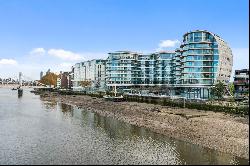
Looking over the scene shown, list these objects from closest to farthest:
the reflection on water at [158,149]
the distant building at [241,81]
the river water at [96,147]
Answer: the river water at [96,147]
the reflection on water at [158,149]
the distant building at [241,81]

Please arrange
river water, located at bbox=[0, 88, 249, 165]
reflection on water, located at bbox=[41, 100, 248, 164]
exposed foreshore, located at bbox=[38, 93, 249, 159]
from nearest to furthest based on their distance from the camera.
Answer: river water, located at bbox=[0, 88, 249, 165] < reflection on water, located at bbox=[41, 100, 248, 164] < exposed foreshore, located at bbox=[38, 93, 249, 159]

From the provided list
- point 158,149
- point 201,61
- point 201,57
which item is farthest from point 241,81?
point 158,149

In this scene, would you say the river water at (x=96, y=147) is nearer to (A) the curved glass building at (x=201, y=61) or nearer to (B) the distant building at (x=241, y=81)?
(A) the curved glass building at (x=201, y=61)

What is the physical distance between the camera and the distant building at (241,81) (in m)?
142

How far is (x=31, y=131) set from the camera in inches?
2525

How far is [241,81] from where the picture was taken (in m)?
145

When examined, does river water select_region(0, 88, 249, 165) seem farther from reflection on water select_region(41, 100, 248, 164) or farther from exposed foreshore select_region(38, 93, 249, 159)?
exposed foreshore select_region(38, 93, 249, 159)

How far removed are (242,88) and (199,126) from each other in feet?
292

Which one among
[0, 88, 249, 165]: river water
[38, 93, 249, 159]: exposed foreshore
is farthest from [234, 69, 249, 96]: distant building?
[0, 88, 249, 165]: river water

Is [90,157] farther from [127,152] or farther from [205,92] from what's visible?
[205,92]

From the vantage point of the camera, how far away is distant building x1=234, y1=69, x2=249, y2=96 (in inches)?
5591

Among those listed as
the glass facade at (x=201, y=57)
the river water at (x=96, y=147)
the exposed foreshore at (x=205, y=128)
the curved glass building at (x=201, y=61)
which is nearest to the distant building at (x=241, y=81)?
the curved glass building at (x=201, y=61)

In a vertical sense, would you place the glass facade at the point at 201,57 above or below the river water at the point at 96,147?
above

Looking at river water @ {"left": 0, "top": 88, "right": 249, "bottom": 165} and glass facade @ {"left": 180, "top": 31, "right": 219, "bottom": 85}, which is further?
glass facade @ {"left": 180, "top": 31, "right": 219, "bottom": 85}
